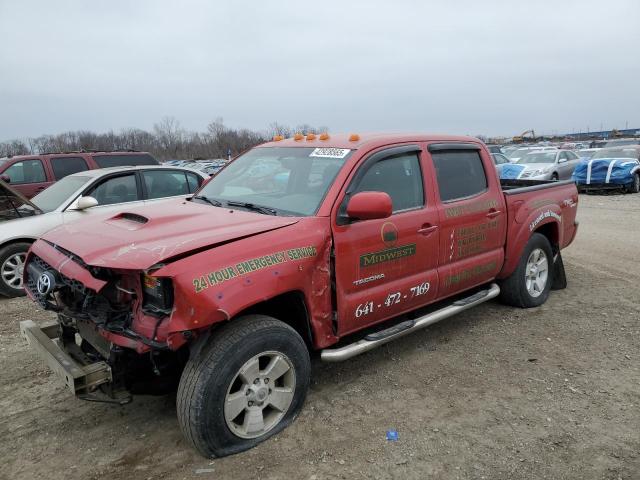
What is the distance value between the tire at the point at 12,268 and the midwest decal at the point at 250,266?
187 inches

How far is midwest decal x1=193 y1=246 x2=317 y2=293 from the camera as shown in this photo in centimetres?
273

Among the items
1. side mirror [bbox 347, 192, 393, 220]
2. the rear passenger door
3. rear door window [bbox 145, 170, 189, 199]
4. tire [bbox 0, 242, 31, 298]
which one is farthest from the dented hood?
rear door window [bbox 145, 170, 189, 199]

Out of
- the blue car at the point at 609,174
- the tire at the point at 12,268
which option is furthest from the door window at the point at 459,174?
the blue car at the point at 609,174

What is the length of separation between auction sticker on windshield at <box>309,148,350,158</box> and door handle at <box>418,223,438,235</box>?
33.8 inches

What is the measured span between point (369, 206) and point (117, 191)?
5.19 m

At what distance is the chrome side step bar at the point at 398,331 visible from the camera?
11.3 feet

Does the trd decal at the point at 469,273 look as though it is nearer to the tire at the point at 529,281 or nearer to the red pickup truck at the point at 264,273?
the red pickup truck at the point at 264,273

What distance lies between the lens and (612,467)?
9.52 feet

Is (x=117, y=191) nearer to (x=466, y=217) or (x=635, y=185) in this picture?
(x=466, y=217)

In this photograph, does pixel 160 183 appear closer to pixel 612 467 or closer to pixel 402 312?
pixel 402 312

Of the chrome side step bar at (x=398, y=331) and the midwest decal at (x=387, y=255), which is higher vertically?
the midwest decal at (x=387, y=255)

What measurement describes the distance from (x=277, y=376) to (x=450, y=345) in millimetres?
2082

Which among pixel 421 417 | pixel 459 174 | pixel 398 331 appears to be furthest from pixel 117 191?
pixel 421 417

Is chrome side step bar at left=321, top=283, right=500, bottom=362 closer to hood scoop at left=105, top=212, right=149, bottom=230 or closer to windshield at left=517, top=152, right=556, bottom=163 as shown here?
hood scoop at left=105, top=212, right=149, bottom=230
